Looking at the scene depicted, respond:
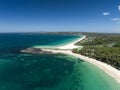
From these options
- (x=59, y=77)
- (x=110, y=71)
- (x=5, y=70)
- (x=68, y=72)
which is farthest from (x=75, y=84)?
(x=5, y=70)

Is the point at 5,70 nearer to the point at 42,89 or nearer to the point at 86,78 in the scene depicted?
the point at 42,89

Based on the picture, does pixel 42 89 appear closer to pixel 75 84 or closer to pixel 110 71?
pixel 75 84

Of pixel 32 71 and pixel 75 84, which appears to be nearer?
pixel 75 84

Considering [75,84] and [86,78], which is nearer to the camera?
[75,84]

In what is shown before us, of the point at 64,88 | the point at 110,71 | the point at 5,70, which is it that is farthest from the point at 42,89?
the point at 110,71

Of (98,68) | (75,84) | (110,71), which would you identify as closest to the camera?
(75,84)

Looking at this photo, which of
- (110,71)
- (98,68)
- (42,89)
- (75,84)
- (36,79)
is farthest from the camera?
(98,68)

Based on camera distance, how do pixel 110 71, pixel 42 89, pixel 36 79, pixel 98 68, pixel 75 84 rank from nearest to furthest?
pixel 42 89
pixel 75 84
pixel 36 79
pixel 110 71
pixel 98 68

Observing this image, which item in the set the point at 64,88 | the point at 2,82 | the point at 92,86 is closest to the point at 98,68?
the point at 92,86
